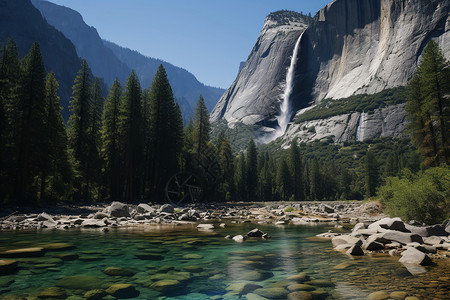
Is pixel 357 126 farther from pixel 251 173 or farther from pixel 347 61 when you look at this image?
pixel 251 173

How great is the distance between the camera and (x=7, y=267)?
6742 millimetres

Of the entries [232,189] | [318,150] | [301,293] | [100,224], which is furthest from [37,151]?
[318,150]

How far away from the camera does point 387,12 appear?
5162 inches

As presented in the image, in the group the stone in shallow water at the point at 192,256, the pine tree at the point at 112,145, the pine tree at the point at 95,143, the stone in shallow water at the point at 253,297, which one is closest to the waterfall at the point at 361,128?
the pine tree at the point at 112,145

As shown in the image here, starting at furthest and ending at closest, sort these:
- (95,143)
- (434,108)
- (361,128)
Result: (361,128), (95,143), (434,108)

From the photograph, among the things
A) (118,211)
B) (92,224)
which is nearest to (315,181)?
(118,211)

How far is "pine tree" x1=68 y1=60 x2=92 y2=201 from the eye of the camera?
3312cm

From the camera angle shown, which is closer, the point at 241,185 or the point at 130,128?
the point at 130,128

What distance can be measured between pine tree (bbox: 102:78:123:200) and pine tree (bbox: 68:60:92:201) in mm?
2114

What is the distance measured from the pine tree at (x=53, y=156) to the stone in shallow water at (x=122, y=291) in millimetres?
24588

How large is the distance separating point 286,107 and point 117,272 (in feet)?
571

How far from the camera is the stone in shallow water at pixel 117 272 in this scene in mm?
6801

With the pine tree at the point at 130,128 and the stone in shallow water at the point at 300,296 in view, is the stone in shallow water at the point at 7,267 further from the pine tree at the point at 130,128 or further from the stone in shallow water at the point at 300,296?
the pine tree at the point at 130,128

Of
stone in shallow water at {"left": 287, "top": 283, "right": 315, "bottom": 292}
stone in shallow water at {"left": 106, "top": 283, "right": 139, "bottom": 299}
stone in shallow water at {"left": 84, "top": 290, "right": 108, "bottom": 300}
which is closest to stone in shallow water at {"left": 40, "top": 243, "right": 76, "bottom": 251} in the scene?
stone in shallow water at {"left": 106, "top": 283, "right": 139, "bottom": 299}
